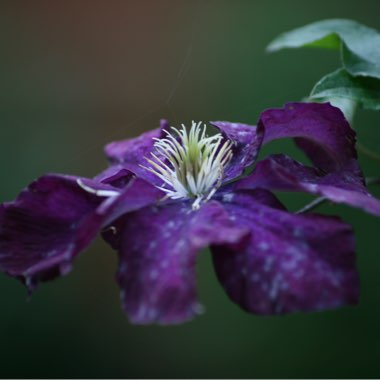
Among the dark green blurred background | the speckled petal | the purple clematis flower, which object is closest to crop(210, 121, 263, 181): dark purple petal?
the purple clematis flower

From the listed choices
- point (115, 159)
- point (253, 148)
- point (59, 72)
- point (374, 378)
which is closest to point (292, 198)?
point (374, 378)

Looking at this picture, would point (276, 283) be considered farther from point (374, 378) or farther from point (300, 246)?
point (374, 378)

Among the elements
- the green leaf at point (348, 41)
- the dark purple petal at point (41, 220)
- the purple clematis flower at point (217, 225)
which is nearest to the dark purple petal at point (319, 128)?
the purple clematis flower at point (217, 225)

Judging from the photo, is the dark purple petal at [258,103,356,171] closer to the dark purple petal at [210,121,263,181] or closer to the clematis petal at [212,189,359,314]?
the dark purple petal at [210,121,263,181]

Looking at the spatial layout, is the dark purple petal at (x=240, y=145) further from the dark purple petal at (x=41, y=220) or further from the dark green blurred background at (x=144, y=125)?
the dark green blurred background at (x=144, y=125)

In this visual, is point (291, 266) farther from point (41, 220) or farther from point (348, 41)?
point (348, 41)

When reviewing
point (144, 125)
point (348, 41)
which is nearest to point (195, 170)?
point (348, 41)
